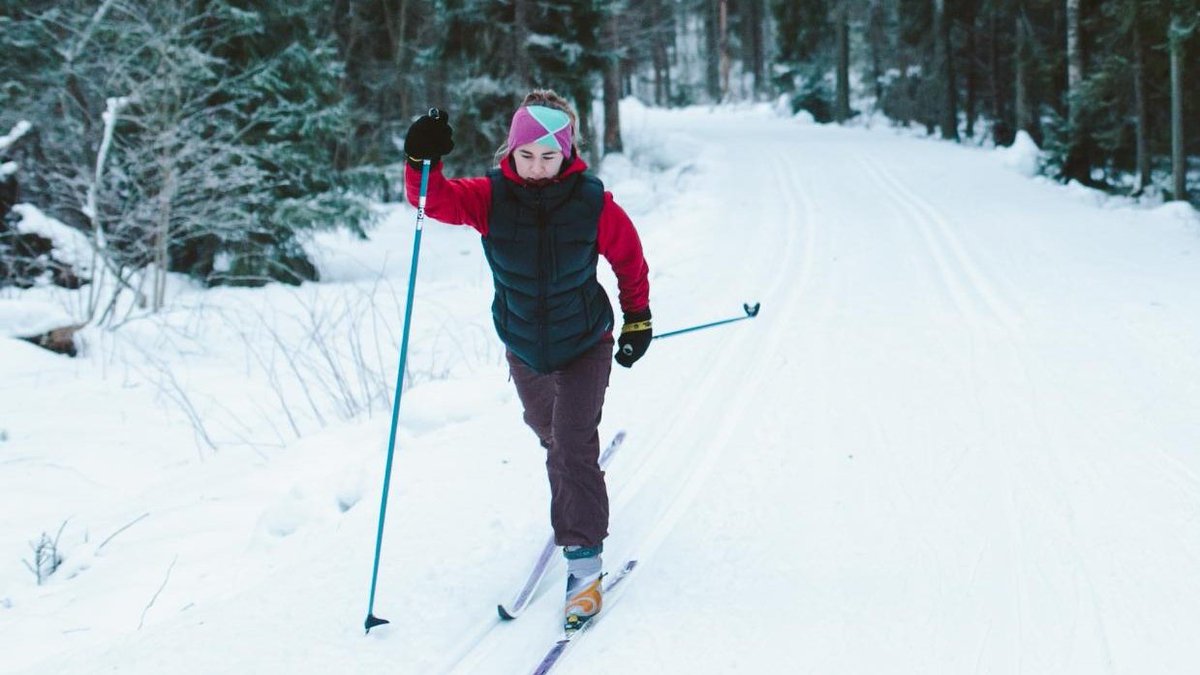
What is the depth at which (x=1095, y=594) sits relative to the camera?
3.21 meters

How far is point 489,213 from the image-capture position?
3.16 meters

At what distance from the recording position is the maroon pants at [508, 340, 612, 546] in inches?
129

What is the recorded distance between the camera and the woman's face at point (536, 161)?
10.0 feet

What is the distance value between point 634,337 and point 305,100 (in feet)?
35.4

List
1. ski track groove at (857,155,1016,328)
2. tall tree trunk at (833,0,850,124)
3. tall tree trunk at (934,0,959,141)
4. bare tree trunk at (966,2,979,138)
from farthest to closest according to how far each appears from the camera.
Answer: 1. tall tree trunk at (833,0,850,124)
2. bare tree trunk at (966,2,979,138)
3. tall tree trunk at (934,0,959,141)
4. ski track groove at (857,155,1016,328)

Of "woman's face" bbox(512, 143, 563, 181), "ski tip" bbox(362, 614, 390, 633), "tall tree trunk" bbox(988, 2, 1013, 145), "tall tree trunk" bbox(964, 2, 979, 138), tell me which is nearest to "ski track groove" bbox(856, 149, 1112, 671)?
"ski tip" bbox(362, 614, 390, 633)

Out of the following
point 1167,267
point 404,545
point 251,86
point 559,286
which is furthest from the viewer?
point 251,86

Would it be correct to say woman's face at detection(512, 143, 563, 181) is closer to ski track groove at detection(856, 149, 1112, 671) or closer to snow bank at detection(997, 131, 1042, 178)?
ski track groove at detection(856, 149, 1112, 671)

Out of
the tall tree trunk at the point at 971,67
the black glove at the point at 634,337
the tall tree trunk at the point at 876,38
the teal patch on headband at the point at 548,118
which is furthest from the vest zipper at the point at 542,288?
the tall tree trunk at the point at 876,38

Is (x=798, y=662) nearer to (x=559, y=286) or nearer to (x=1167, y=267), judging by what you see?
(x=559, y=286)

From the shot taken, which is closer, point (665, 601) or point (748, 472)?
point (665, 601)

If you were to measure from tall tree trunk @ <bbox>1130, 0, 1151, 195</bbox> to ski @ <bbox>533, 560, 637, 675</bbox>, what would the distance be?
14673 mm

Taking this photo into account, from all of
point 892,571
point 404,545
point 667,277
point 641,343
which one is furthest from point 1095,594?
point 667,277

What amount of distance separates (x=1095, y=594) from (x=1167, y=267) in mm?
7064
